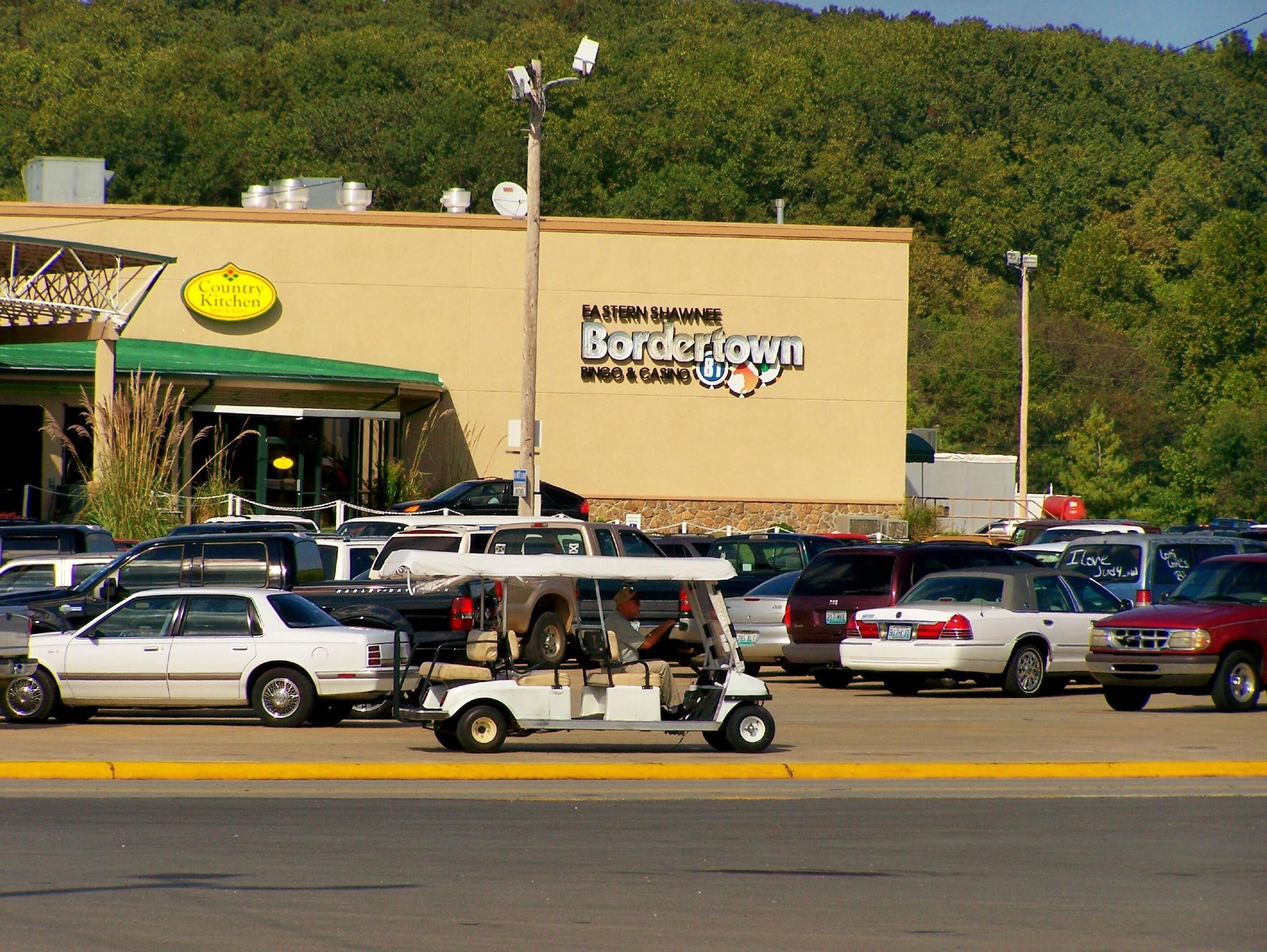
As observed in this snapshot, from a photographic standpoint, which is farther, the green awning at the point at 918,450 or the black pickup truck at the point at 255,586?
the green awning at the point at 918,450

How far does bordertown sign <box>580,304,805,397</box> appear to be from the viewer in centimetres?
4562

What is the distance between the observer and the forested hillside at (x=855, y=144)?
3625 inches

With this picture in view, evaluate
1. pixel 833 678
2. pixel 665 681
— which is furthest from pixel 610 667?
pixel 833 678

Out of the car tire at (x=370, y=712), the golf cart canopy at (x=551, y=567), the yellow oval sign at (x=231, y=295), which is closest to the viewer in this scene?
the golf cart canopy at (x=551, y=567)

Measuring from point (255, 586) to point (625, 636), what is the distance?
627cm

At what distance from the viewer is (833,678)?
22.4m

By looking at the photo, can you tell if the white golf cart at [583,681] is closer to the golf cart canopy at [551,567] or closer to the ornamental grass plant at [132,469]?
the golf cart canopy at [551,567]

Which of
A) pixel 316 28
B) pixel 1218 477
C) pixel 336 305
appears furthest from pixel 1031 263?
pixel 316 28

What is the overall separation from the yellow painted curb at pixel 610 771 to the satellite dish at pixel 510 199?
28372mm

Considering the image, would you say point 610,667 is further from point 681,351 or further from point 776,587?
point 681,351

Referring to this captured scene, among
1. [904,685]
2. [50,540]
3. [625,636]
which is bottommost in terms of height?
[904,685]

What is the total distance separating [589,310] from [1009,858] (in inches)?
1437

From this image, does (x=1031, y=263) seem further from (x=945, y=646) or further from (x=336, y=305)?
(x=945, y=646)

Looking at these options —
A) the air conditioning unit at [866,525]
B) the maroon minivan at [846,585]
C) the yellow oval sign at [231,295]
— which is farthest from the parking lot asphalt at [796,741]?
the yellow oval sign at [231,295]
